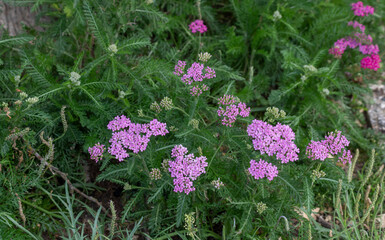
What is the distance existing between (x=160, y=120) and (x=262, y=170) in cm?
81

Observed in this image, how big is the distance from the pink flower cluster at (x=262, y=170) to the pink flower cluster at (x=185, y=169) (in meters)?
0.30

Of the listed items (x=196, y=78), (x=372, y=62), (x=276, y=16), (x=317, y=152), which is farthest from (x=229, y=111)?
(x=372, y=62)

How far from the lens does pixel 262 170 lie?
2.31 metres

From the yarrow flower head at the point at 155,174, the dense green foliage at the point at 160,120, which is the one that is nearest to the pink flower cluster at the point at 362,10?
the dense green foliage at the point at 160,120

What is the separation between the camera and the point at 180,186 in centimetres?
231

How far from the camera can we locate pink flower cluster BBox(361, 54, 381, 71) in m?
3.76

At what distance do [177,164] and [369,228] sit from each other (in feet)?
6.06

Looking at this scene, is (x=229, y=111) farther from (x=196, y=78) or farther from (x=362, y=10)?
(x=362, y=10)

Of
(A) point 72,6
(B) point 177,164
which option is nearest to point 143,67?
(A) point 72,6

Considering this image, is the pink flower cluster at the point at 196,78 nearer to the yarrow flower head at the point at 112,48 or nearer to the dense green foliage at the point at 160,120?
the dense green foliage at the point at 160,120

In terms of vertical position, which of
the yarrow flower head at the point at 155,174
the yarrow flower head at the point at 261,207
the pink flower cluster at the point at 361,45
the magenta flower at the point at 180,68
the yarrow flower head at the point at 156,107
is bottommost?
the yarrow flower head at the point at 261,207

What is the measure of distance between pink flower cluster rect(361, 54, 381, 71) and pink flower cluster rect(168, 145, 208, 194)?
7.73 ft

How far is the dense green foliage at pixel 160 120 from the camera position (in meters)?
2.57

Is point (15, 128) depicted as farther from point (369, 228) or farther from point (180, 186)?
point (369, 228)
